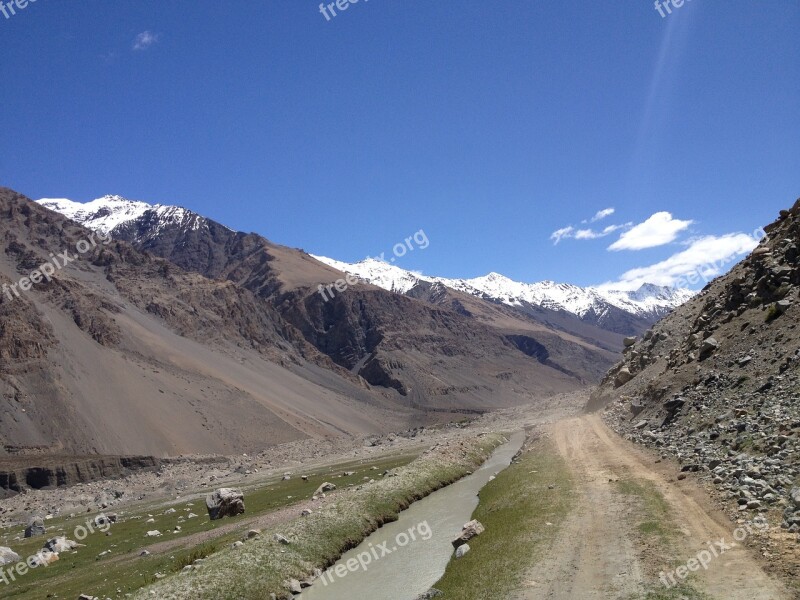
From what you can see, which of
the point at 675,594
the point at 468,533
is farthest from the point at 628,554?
the point at 468,533

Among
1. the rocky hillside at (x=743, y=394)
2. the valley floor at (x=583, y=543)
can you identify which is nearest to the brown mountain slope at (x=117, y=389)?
the valley floor at (x=583, y=543)

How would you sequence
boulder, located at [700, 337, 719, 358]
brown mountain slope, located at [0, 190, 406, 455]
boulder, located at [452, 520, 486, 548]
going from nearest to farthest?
boulder, located at [452, 520, 486, 548], boulder, located at [700, 337, 719, 358], brown mountain slope, located at [0, 190, 406, 455]

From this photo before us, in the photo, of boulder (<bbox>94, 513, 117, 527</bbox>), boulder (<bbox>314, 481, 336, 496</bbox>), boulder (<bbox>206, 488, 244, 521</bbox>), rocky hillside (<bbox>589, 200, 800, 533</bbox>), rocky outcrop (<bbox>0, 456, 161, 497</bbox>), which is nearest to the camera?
rocky hillside (<bbox>589, 200, 800, 533</bbox>)

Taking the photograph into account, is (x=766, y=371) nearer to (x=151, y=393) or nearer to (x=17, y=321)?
(x=151, y=393)

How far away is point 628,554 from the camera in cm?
1969

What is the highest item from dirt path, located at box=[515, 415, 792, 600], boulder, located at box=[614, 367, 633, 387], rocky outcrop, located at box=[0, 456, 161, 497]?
boulder, located at box=[614, 367, 633, 387]

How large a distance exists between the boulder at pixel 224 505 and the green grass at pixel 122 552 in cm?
96

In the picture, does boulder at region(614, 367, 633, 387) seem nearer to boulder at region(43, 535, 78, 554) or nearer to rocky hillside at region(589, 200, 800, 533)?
rocky hillside at region(589, 200, 800, 533)

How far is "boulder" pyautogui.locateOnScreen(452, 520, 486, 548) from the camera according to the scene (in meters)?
28.3

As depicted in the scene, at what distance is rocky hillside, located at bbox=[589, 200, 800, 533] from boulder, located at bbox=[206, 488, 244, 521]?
34729mm

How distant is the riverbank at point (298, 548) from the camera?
24.0 meters

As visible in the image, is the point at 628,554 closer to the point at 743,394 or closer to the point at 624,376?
the point at 743,394

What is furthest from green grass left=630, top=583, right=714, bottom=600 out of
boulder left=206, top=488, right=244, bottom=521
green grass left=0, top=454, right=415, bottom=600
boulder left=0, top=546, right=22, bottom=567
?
boulder left=0, top=546, right=22, bottom=567

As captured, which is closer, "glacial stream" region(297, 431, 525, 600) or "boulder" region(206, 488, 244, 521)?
"glacial stream" region(297, 431, 525, 600)
